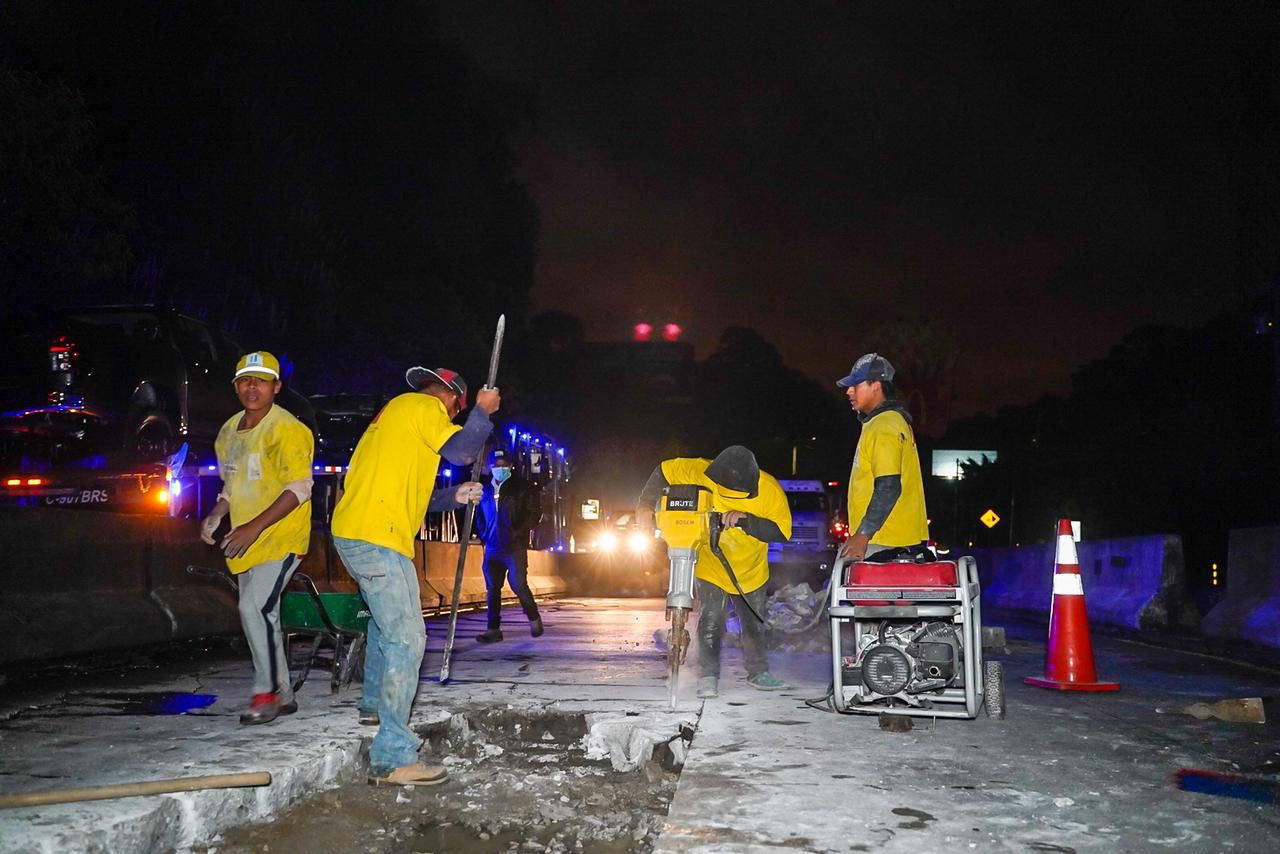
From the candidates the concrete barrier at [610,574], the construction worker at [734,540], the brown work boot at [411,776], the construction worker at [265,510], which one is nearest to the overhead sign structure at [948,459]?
the concrete barrier at [610,574]

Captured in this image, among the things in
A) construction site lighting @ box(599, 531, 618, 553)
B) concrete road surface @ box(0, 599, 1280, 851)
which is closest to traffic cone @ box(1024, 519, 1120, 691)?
concrete road surface @ box(0, 599, 1280, 851)

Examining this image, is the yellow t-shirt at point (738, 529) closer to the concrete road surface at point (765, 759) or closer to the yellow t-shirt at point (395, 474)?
the concrete road surface at point (765, 759)

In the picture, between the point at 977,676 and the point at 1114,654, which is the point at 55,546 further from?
the point at 1114,654

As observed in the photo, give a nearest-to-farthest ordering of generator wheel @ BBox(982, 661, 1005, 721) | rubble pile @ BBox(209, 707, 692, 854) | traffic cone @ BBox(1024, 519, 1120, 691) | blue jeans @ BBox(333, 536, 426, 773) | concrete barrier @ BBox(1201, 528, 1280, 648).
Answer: rubble pile @ BBox(209, 707, 692, 854) < blue jeans @ BBox(333, 536, 426, 773) < generator wheel @ BBox(982, 661, 1005, 721) < traffic cone @ BBox(1024, 519, 1120, 691) < concrete barrier @ BBox(1201, 528, 1280, 648)

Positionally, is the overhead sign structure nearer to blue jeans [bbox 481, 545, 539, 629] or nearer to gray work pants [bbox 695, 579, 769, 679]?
blue jeans [bbox 481, 545, 539, 629]

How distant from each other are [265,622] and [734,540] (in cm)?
296

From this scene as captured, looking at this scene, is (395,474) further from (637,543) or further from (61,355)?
(637,543)

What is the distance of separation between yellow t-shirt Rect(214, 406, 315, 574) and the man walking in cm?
529

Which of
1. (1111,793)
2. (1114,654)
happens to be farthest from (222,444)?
(1114,654)

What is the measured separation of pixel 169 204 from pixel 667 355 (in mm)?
60757

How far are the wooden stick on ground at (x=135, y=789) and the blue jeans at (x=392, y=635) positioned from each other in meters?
0.82

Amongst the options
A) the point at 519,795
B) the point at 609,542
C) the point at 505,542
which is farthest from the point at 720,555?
the point at 609,542

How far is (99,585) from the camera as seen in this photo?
9.27m

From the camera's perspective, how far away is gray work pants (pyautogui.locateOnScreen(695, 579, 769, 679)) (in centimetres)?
741
